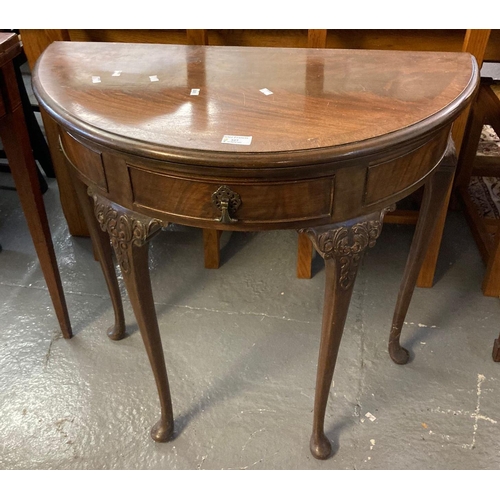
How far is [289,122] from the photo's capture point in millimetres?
802

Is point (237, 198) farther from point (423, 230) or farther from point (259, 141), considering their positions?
point (423, 230)

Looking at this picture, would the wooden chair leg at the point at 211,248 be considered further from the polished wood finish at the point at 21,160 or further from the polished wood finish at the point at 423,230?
the polished wood finish at the point at 423,230

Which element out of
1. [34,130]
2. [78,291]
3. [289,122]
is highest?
[289,122]

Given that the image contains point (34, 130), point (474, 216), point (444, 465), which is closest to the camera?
point (444, 465)

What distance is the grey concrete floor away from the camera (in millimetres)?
1174

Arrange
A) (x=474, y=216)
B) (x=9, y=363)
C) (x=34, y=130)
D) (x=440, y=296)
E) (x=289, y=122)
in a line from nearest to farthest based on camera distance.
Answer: (x=289, y=122) → (x=9, y=363) → (x=440, y=296) → (x=474, y=216) → (x=34, y=130)

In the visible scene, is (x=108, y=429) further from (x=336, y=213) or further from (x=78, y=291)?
(x=336, y=213)

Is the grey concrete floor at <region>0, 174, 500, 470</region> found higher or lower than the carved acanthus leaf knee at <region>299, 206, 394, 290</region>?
lower

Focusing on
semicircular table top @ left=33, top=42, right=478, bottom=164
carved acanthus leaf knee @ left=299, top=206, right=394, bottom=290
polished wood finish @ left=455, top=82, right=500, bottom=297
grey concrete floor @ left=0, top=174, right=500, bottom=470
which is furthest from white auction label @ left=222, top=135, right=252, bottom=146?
polished wood finish @ left=455, top=82, right=500, bottom=297

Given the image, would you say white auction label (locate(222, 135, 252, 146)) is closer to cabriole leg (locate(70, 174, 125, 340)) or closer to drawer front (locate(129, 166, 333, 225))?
drawer front (locate(129, 166, 333, 225))

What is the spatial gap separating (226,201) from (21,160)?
0.62 meters

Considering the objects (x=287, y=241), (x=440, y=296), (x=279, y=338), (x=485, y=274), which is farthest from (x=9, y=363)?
(x=485, y=274)

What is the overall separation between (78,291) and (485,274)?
4.15ft

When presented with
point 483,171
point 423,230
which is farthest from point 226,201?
point 483,171
